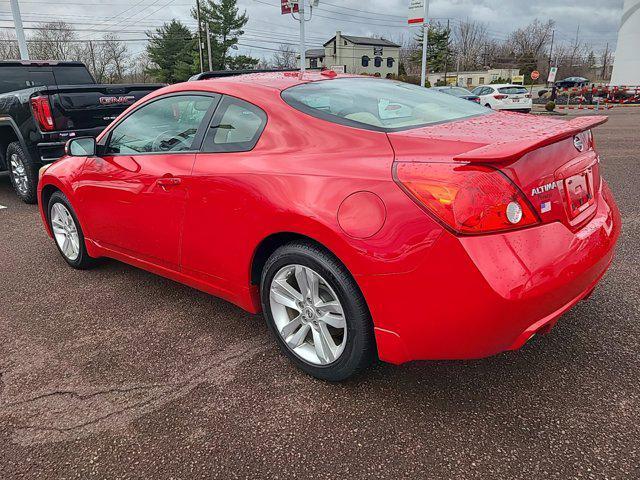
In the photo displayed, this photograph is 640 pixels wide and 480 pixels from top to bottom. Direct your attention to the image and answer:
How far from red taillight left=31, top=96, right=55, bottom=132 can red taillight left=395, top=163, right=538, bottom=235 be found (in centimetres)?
579

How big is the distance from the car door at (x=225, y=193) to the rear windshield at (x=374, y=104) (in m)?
0.30

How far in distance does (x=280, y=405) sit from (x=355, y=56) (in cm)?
8310

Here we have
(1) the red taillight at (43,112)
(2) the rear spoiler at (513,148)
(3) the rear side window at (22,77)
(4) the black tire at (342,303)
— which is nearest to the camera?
(2) the rear spoiler at (513,148)

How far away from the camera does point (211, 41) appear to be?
53.3 meters

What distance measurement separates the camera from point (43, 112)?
6.14 meters

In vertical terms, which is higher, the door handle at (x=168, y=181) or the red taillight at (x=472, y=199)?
the red taillight at (x=472, y=199)

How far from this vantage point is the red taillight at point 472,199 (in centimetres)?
187

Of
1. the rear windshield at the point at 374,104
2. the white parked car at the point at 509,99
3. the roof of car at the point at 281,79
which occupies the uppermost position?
the roof of car at the point at 281,79

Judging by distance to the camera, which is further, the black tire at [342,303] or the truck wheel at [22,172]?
the truck wheel at [22,172]

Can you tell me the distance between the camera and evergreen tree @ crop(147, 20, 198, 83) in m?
54.9

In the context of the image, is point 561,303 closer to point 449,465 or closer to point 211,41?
point 449,465

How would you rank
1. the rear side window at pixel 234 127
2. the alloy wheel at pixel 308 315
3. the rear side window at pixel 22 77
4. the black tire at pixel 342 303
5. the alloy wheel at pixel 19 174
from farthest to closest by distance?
the rear side window at pixel 22 77, the alloy wheel at pixel 19 174, the rear side window at pixel 234 127, the alloy wheel at pixel 308 315, the black tire at pixel 342 303

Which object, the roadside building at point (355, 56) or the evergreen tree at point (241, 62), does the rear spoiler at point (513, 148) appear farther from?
the roadside building at point (355, 56)

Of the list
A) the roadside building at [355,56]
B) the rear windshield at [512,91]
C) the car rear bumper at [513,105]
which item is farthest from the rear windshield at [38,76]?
the roadside building at [355,56]
